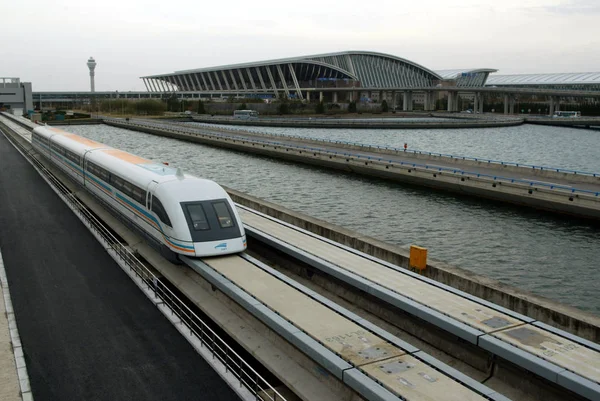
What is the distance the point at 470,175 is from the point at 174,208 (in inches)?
1187

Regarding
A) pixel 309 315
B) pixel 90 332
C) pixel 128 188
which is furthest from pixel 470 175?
pixel 90 332

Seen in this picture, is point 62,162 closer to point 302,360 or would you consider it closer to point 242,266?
point 242,266

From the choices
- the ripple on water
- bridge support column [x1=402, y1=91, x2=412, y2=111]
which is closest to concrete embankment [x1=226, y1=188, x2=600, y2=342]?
the ripple on water

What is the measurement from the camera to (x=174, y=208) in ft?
61.5

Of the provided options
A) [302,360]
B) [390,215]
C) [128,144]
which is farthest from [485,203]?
[128,144]

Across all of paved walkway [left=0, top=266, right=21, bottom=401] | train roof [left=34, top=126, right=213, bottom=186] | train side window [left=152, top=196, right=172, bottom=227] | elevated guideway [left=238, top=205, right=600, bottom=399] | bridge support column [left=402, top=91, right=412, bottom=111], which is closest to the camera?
paved walkway [left=0, top=266, right=21, bottom=401]

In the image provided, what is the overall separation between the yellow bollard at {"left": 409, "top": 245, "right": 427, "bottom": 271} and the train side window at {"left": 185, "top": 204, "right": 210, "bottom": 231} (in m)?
7.01

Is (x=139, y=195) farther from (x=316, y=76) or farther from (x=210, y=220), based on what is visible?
(x=316, y=76)

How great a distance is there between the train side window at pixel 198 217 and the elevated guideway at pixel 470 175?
2606 centimetres

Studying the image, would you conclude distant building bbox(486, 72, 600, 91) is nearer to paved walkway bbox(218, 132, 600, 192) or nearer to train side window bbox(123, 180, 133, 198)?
paved walkway bbox(218, 132, 600, 192)

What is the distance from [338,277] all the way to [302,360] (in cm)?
523

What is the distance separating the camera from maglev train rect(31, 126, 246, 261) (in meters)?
18.2

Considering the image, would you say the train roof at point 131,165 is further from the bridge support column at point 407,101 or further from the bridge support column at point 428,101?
the bridge support column at point 428,101

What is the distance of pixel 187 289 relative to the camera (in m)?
17.9
